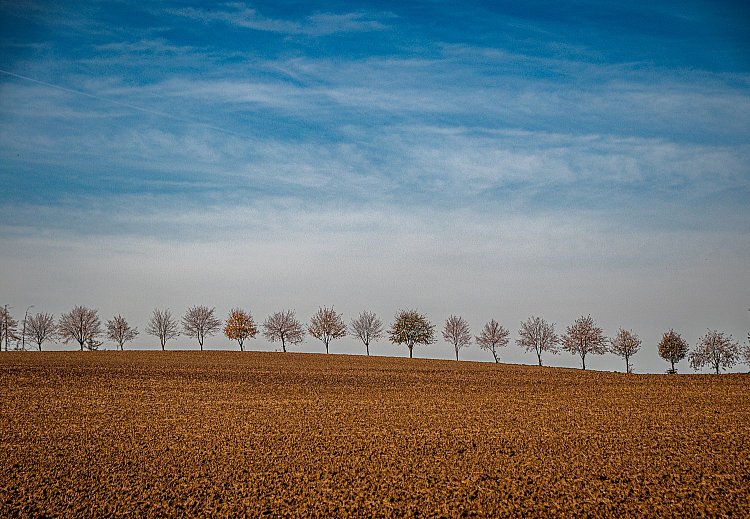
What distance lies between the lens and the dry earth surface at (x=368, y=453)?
1168 centimetres

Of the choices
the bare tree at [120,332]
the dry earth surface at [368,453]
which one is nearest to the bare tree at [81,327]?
the bare tree at [120,332]

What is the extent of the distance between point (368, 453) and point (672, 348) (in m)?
68.2

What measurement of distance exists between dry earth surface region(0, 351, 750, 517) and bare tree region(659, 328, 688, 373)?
49492 mm

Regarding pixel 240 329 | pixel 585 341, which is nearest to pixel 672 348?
pixel 585 341

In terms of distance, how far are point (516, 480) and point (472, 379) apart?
2356cm

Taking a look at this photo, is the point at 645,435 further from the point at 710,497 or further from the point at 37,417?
the point at 37,417

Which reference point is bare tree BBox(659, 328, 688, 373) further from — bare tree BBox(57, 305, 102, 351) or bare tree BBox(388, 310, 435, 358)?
bare tree BBox(57, 305, 102, 351)

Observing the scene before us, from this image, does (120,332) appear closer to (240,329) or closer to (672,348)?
(240,329)

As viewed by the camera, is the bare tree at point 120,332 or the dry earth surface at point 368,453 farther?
the bare tree at point 120,332

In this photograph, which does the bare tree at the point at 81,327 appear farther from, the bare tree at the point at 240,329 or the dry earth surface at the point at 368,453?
the dry earth surface at the point at 368,453

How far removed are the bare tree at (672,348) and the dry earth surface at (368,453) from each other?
49.5 meters

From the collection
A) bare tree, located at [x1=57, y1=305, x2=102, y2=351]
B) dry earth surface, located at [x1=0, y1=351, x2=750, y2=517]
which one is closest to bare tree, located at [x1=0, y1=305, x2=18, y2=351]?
bare tree, located at [x1=57, y1=305, x2=102, y2=351]

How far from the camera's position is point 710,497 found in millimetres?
11797

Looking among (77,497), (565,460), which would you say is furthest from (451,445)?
(77,497)
